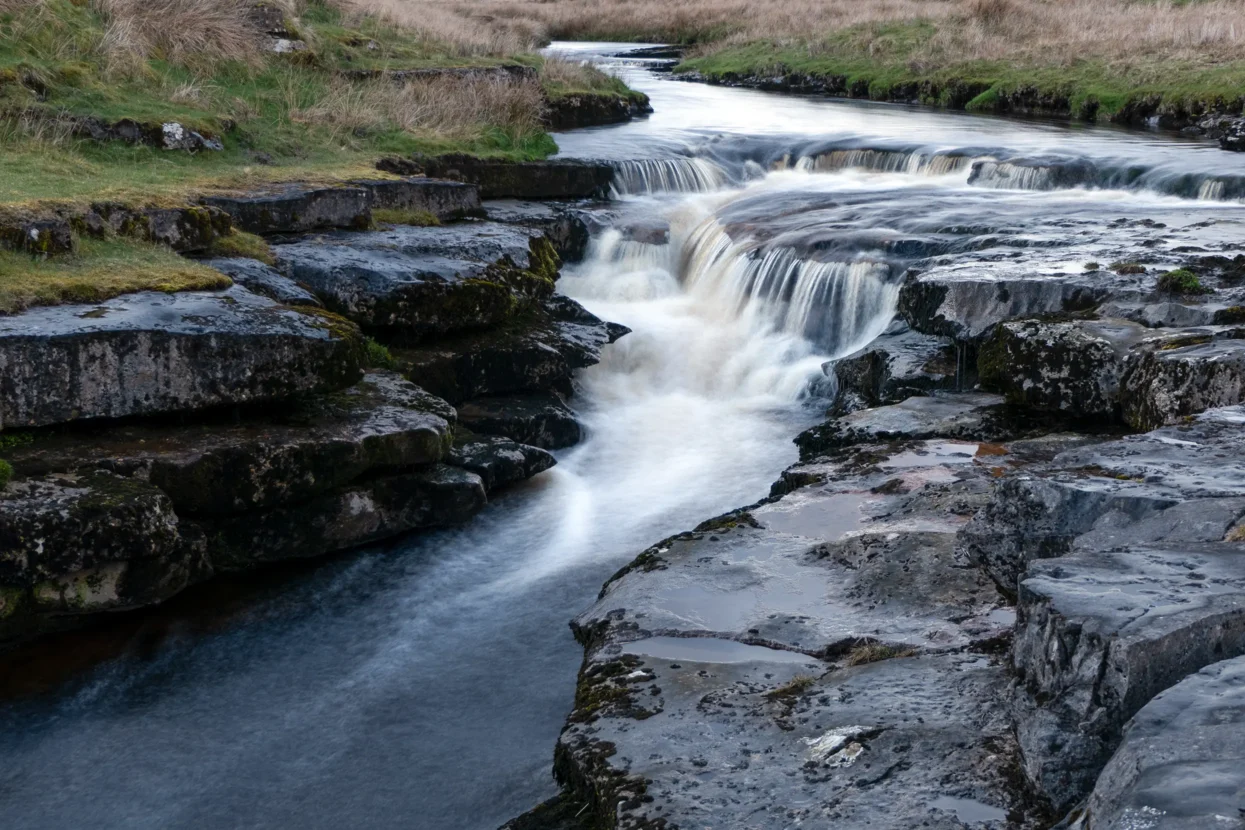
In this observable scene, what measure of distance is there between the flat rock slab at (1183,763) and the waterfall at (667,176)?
45.8 feet

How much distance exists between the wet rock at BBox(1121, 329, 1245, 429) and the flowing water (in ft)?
8.40

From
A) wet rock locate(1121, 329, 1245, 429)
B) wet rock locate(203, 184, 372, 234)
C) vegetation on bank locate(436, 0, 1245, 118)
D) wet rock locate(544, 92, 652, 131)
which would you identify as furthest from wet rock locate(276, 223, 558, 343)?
vegetation on bank locate(436, 0, 1245, 118)

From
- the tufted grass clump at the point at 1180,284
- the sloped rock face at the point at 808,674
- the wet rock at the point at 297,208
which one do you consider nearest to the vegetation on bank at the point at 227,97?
the wet rock at the point at 297,208

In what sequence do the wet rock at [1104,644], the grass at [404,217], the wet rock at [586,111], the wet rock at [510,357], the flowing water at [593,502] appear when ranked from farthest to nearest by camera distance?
the wet rock at [586,111] < the grass at [404,217] < the wet rock at [510,357] < the flowing water at [593,502] < the wet rock at [1104,644]

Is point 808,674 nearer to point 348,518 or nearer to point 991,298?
point 348,518

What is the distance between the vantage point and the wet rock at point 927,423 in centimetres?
829

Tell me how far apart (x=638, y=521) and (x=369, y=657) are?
8.73ft

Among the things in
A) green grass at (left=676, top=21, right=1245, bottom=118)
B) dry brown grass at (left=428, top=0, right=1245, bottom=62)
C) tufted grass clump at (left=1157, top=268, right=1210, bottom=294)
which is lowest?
tufted grass clump at (left=1157, top=268, right=1210, bottom=294)

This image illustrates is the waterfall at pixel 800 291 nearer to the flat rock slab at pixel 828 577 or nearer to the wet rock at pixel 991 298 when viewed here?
the wet rock at pixel 991 298

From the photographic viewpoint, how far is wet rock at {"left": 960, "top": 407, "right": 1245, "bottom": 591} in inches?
178

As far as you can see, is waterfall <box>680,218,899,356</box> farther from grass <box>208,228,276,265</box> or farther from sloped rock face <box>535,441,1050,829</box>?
grass <box>208,228,276,265</box>

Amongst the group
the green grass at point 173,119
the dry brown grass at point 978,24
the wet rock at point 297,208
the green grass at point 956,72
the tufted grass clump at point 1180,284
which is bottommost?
the tufted grass clump at point 1180,284

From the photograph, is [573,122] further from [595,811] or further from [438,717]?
[595,811]

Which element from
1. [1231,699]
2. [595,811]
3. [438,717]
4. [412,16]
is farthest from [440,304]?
[412,16]
